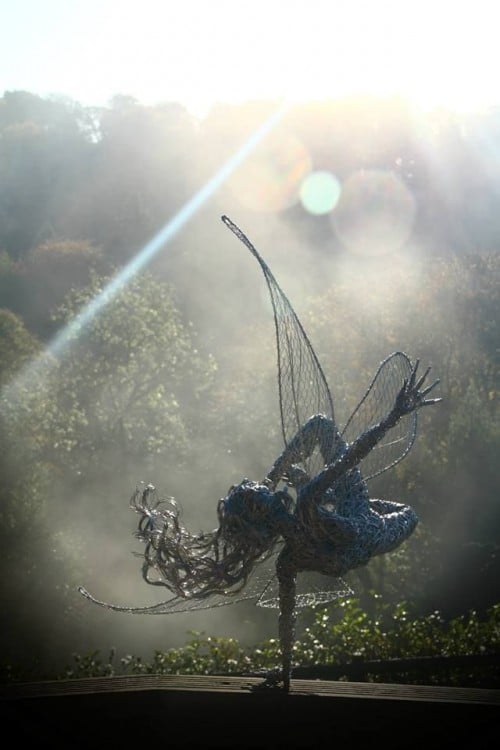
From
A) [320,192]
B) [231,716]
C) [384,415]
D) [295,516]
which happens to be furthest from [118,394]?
[320,192]

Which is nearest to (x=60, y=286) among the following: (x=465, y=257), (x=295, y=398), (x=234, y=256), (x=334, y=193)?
(x=234, y=256)

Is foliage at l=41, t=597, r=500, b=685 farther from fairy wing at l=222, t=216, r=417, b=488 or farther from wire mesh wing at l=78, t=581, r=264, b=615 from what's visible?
fairy wing at l=222, t=216, r=417, b=488

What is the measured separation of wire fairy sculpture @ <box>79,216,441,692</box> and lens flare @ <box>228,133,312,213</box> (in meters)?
33.3


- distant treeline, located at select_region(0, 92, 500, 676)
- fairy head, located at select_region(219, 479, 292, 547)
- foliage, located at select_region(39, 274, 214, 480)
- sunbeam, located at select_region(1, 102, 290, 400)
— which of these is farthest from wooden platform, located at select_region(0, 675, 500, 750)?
foliage, located at select_region(39, 274, 214, 480)

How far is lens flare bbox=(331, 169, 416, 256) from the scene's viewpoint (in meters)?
33.8

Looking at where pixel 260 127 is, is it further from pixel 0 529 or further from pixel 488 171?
pixel 0 529

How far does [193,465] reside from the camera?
63.0 feet

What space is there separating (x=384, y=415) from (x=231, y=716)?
273 centimetres

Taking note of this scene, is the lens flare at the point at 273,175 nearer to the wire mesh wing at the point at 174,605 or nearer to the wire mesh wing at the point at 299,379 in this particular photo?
the wire mesh wing at the point at 299,379

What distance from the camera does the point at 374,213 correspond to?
37.2 meters

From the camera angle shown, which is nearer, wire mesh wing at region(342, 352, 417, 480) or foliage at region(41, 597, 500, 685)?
wire mesh wing at region(342, 352, 417, 480)

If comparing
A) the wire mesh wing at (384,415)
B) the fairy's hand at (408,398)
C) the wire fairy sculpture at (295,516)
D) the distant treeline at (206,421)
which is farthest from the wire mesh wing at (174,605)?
the distant treeline at (206,421)

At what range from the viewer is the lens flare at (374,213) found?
3375 centimetres

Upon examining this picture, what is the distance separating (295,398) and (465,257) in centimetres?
1561
